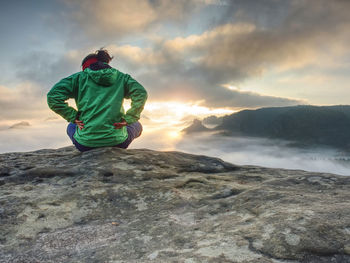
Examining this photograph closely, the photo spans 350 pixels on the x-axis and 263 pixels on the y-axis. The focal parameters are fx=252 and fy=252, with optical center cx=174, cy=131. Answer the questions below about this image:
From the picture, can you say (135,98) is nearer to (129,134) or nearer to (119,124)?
(119,124)

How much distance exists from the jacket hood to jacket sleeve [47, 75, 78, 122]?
0.72 meters

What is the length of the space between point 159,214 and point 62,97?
17.2 ft

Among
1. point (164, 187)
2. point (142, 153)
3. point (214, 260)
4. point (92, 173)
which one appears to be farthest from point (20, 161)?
point (214, 260)

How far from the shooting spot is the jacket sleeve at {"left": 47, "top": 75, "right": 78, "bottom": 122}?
26.3 ft

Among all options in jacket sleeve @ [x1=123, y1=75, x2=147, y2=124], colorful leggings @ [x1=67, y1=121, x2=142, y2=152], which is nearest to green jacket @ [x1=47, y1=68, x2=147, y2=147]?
jacket sleeve @ [x1=123, y1=75, x2=147, y2=124]

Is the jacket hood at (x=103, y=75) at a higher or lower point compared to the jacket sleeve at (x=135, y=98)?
higher

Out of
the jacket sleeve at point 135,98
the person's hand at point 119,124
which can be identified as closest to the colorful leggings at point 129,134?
the person's hand at point 119,124

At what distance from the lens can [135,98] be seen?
842 cm

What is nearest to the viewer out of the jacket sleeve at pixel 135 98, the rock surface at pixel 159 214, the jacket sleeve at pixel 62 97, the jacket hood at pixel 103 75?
the rock surface at pixel 159 214

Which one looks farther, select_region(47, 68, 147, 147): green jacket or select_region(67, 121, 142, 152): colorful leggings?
select_region(67, 121, 142, 152): colorful leggings

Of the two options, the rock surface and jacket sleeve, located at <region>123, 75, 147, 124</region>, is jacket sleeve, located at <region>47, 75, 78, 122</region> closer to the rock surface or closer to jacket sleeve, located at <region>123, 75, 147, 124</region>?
the rock surface

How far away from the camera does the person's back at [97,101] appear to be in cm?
802

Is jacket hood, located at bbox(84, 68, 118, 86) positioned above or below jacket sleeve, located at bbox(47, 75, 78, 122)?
above

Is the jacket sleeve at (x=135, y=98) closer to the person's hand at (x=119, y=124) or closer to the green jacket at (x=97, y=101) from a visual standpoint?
the green jacket at (x=97, y=101)
